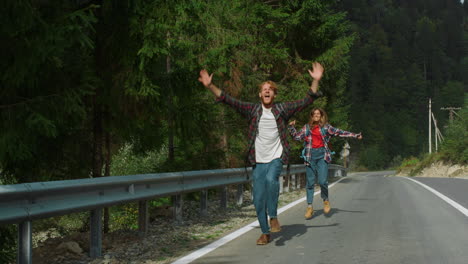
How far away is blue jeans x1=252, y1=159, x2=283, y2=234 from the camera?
23.1 ft

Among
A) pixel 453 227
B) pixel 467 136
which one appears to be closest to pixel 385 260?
pixel 453 227

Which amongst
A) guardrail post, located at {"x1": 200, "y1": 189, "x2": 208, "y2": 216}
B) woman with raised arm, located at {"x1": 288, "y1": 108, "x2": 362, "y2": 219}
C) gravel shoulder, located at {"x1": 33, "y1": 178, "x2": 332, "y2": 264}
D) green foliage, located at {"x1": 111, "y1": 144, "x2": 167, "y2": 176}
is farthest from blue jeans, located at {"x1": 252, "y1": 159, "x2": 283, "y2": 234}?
green foliage, located at {"x1": 111, "y1": 144, "x2": 167, "y2": 176}

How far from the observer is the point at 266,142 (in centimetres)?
706

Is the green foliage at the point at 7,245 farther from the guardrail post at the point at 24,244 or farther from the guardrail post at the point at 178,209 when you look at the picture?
the guardrail post at the point at 24,244

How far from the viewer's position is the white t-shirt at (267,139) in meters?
7.03

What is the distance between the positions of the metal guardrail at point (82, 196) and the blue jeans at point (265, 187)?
141 centimetres

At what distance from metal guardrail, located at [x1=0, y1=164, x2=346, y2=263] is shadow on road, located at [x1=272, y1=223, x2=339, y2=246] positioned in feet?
5.21

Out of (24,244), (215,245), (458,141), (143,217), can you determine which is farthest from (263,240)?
(458,141)

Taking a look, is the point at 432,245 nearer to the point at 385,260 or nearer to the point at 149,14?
the point at 385,260

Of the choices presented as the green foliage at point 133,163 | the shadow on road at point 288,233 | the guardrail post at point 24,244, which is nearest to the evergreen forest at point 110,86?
the green foliage at point 133,163

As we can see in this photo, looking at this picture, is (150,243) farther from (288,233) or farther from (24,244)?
(24,244)

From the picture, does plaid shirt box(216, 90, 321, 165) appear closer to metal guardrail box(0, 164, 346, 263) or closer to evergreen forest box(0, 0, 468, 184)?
metal guardrail box(0, 164, 346, 263)

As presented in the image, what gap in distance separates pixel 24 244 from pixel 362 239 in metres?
3.99

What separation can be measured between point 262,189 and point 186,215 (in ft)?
14.7
